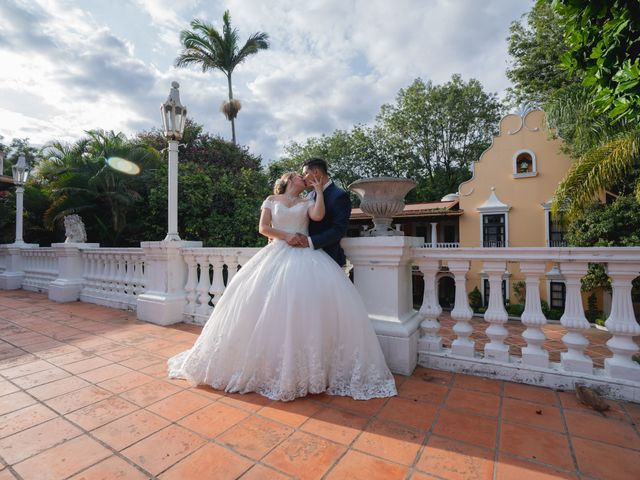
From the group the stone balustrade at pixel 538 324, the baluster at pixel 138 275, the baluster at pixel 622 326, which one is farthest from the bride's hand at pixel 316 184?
the baluster at pixel 138 275

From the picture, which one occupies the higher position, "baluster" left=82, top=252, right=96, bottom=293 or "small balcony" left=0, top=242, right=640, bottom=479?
"baluster" left=82, top=252, right=96, bottom=293

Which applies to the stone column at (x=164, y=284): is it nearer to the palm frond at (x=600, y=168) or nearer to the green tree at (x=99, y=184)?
the green tree at (x=99, y=184)

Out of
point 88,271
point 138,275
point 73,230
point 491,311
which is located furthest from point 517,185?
point 73,230

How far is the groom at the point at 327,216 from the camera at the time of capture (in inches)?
99.5

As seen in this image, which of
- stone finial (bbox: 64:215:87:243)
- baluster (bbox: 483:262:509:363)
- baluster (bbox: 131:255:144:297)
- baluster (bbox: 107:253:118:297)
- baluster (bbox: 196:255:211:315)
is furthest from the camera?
stone finial (bbox: 64:215:87:243)

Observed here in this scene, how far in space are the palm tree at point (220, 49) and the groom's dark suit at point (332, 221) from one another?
1455 cm

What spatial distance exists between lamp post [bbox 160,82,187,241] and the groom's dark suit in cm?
237

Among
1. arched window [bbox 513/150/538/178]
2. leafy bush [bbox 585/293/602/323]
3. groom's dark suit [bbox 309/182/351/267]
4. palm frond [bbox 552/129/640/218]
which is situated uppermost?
arched window [bbox 513/150/538/178]

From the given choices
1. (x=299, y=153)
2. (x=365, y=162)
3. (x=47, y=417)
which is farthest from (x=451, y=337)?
(x=299, y=153)

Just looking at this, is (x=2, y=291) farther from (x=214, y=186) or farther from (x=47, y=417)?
(x=47, y=417)

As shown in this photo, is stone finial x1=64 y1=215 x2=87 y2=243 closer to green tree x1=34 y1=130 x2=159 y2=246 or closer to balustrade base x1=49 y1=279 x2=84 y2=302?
balustrade base x1=49 y1=279 x2=84 y2=302

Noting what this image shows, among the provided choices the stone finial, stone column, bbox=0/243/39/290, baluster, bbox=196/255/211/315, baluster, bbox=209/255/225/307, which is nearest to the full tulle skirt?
baluster, bbox=209/255/225/307

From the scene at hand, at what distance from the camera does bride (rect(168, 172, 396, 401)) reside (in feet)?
7.20

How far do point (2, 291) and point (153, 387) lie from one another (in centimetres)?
779
